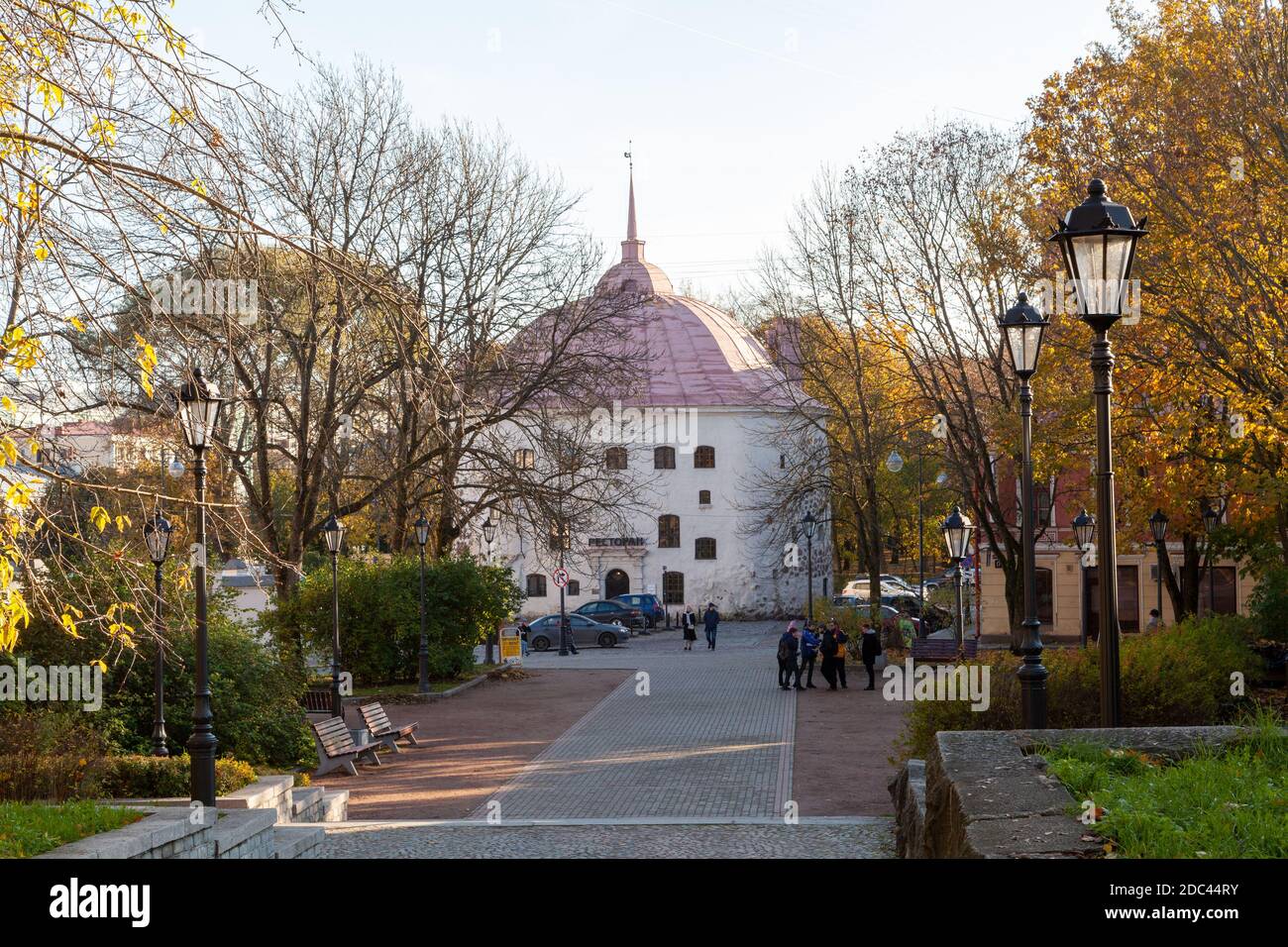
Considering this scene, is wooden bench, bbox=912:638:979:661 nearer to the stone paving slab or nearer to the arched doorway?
the stone paving slab

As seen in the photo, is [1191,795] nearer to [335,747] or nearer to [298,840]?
[298,840]

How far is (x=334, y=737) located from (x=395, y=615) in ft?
40.5

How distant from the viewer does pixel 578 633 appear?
4762 centimetres

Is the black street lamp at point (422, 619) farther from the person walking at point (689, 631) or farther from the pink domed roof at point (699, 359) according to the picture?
the pink domed roof at point (699, 359)

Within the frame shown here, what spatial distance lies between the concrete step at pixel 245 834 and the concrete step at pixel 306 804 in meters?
2.59

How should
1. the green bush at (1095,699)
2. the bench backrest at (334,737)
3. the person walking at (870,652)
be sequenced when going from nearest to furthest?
the green bush at (1095,699) < the bench backrest at (334,737) < the person walking at (870,652)

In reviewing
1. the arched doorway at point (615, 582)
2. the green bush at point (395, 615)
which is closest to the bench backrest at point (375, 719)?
the green bush at point (395, 615)

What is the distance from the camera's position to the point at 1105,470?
29.2 feet

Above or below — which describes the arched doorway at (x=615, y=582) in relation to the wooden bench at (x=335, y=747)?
above

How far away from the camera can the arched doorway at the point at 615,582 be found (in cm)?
6272

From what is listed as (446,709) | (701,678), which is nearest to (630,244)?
(701,678)
